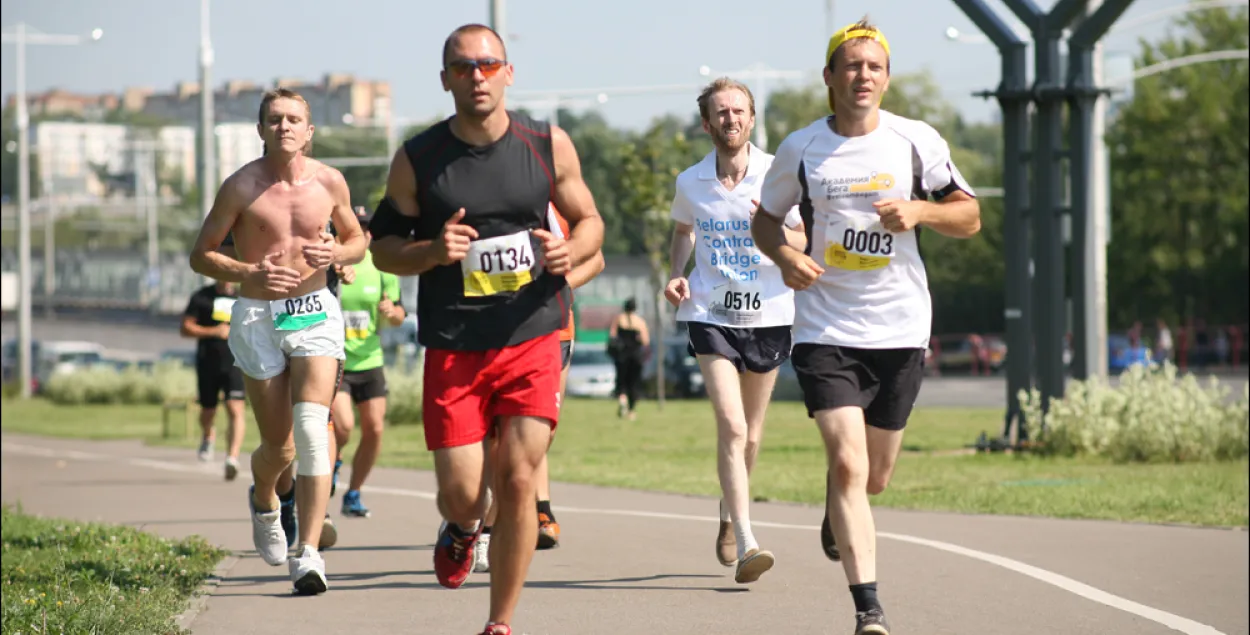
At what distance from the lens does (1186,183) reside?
57156 mm

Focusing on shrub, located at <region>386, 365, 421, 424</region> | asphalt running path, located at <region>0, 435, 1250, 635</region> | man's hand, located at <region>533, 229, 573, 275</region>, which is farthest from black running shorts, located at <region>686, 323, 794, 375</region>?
shrub, located at <region>386, 365, 421, 424</region>

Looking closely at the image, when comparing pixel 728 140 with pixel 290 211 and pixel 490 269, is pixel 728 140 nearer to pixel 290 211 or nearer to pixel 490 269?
pixel 290 211

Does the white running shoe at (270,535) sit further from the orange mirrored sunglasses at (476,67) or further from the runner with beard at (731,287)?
the orange mirrored sunglasses at (476,67)

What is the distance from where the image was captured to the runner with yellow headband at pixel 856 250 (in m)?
6.73

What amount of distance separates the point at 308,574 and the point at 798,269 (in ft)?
9.52

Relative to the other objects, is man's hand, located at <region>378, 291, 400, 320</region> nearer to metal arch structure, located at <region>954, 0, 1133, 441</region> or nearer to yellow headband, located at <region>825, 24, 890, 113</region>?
yellow headband, located at <region>825, 24, 890, 113</region>

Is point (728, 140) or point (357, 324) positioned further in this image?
point (357, 324)

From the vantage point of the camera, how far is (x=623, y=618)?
7.54m

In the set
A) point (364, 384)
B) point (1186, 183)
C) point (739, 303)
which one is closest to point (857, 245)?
point (739, 303)

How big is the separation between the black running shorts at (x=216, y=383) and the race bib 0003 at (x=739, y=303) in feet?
30.9

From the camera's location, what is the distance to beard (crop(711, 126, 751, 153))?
349 inches

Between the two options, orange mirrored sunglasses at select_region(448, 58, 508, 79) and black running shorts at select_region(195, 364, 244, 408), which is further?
black running shorts at select_region(195, 364, 244, 408)

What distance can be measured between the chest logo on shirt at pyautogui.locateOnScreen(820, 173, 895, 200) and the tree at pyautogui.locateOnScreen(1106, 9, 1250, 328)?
166 feet

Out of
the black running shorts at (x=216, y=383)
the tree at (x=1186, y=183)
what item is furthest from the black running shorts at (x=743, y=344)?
the tree at (x=1186, y=183)
